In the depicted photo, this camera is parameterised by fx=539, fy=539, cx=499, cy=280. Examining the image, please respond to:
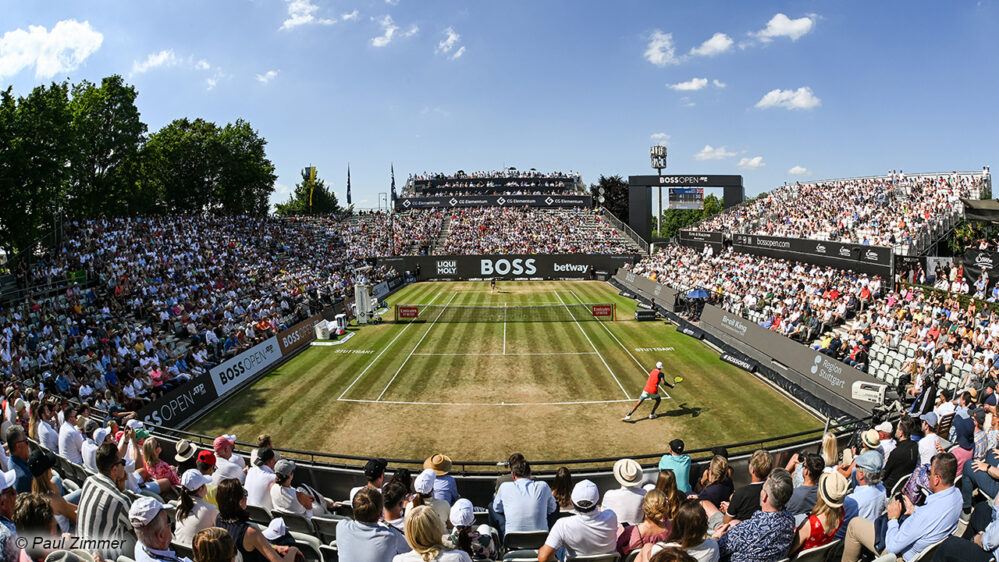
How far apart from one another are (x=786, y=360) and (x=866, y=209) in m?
19.1

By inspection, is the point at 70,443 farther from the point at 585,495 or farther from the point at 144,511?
the point at 585,495

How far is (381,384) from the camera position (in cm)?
2136

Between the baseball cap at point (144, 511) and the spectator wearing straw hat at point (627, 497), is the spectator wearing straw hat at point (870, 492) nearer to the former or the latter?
the spectator wearing straw hat at point (627, 497)

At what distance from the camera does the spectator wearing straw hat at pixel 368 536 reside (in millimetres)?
4711

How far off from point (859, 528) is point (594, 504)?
274cm

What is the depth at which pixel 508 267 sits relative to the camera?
57.3 metres

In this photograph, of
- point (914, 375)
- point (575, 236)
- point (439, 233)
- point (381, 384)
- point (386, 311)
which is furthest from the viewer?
point (439, 233)

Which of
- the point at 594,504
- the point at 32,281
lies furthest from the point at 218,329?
the point at 594,504

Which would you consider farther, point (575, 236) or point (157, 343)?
point (575, 236)

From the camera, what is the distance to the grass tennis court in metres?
15.7

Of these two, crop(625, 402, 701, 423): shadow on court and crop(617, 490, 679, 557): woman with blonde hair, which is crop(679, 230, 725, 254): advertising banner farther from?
crop(617, 490, 679, 557): woman with blonde hair

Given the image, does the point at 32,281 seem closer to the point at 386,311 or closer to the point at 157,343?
the point at 157,343

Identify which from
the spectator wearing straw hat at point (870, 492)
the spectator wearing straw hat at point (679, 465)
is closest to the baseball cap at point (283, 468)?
the spectator wearing straw hat at point (679, 465)

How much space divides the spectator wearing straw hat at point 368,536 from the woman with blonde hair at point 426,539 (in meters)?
0.44
